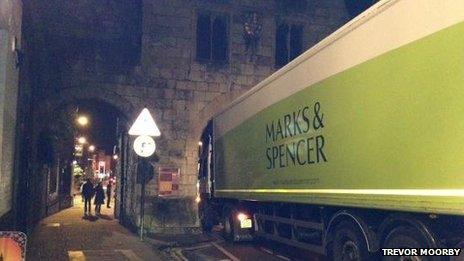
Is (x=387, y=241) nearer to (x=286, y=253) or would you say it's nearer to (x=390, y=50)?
(x=390, y=50)

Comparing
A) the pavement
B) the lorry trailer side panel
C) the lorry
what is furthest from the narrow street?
the lorry trailer side panel

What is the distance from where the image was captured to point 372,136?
6.10m

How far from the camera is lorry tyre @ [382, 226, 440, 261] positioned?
210 inches

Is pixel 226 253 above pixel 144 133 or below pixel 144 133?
below

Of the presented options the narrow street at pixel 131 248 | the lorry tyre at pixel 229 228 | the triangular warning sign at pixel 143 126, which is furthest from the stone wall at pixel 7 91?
the lorry tyre at pixel 229 228

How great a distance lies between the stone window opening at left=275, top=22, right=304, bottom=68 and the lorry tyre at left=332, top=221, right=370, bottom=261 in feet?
38.8

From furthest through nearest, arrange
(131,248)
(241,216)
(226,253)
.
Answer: (241,216)
(131,248)
(226,253)

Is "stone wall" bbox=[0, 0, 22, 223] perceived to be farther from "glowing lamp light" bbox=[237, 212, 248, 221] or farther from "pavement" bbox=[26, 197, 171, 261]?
"glowing lamp light" bbox=[237, 212, 248, 221]

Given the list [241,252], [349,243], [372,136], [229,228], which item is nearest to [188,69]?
[229,228]

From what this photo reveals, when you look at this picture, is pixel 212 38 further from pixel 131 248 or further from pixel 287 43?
pixel 131 248

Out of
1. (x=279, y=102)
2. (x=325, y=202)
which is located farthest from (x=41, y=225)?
(x=325, y=202)

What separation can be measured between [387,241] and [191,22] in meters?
12.9

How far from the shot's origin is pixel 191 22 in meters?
17.3

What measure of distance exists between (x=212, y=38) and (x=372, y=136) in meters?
12.4
